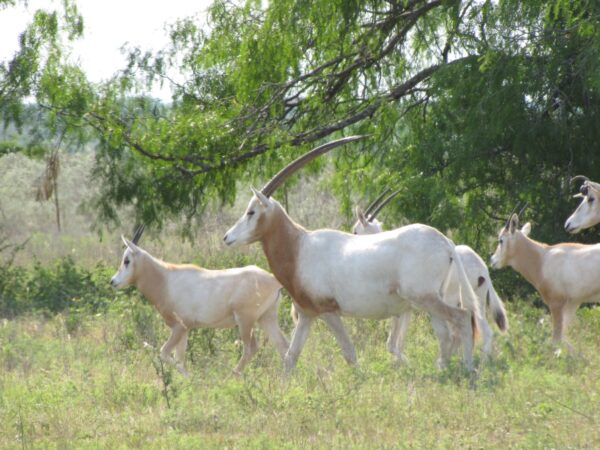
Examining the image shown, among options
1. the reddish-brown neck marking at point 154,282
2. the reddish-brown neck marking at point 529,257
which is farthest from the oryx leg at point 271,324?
the reddish-brown neck marking at point 529,257

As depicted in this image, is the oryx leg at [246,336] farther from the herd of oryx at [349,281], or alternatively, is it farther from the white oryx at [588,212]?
the white oryx at [588,212]

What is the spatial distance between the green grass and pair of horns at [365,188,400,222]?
146 inches

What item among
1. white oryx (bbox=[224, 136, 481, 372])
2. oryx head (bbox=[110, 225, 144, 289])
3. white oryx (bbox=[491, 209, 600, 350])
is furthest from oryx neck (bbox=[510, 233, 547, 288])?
oryx head (bbox=[110, 225, 144, 289])

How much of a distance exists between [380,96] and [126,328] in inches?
205

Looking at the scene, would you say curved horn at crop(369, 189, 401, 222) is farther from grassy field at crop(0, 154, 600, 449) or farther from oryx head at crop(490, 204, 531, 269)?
oryx head at crop(490, 204, 531, 269)

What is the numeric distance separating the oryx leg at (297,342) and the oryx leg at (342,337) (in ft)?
0.70

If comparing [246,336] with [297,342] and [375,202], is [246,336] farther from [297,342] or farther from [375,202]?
[375,202]

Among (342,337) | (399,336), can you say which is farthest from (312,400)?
(399,336)

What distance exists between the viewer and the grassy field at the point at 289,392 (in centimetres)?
745

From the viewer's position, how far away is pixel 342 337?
33.1ft

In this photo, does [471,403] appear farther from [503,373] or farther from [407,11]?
[407,11]

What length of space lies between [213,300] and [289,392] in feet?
9.43

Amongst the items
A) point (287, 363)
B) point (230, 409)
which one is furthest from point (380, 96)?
point (230, 409)

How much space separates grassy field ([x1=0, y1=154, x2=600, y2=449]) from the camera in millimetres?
7453
